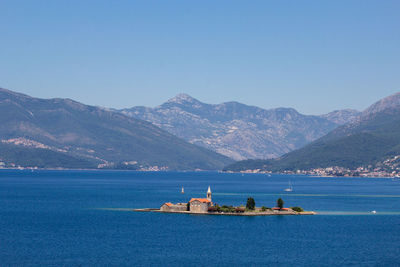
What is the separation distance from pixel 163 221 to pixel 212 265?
61.2 metres

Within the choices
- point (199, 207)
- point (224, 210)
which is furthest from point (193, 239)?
point (199, 207)

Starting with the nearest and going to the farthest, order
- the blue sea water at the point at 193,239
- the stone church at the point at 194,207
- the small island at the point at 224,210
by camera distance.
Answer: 1. the blue sea water at the point at 193,239
2. the small island at the point at 224,210
3. the stone church at the point at 194,207

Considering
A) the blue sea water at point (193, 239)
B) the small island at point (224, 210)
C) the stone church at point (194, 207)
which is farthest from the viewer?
the stone church at point (194, 207)

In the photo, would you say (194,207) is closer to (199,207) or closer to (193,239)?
(199,207)

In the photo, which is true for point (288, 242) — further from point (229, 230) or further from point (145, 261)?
point (145, 261)

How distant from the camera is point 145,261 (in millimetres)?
109750

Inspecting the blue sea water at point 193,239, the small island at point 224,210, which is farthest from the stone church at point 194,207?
the blue sea water at point 193,239

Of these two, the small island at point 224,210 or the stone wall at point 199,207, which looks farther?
the stone wall at point 199,207

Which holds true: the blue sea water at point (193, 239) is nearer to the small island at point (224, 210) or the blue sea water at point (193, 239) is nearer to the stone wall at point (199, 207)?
the small island at point (224, 210)

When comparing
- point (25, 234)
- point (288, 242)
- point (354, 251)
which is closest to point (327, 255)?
point (354, 251)

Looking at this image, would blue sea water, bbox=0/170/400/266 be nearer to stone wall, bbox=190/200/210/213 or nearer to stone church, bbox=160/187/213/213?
stone wall, bbox=190/200/210/213

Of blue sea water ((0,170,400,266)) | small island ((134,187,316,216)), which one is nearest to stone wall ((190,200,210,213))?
small island ((134,187,316,216))

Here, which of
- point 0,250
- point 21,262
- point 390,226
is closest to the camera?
point 21,262

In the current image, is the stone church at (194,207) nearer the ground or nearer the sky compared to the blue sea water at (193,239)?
nearer the sky
